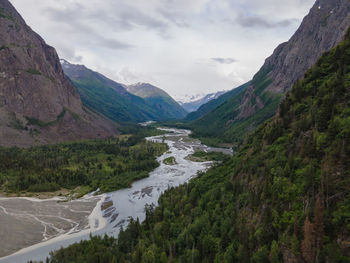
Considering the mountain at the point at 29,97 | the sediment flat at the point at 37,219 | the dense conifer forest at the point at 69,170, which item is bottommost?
the sediment flat at the point at 37,219

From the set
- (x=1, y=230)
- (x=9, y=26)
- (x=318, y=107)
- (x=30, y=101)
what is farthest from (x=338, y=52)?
(x=9, y=26)

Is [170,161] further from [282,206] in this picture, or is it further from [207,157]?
[282,206]

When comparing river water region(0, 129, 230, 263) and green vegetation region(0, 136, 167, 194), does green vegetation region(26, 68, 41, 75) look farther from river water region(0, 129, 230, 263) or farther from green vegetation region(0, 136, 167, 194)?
river water region(0, 129, 230, 263)

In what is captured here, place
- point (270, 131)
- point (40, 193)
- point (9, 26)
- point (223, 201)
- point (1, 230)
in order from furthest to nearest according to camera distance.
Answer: point (9, 26)
point (40, 193)
point (1, 230)
point (270, 131)
point (223, 201)

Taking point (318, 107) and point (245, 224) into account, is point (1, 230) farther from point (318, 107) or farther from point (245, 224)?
point (318, 107)

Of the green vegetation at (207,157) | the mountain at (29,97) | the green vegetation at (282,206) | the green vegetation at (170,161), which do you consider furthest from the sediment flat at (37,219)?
the mountain at (29,97)

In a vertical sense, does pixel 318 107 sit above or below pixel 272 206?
above

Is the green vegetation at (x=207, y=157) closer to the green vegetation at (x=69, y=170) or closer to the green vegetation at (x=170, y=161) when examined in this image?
the green vegetation at (x=170, y=161)
